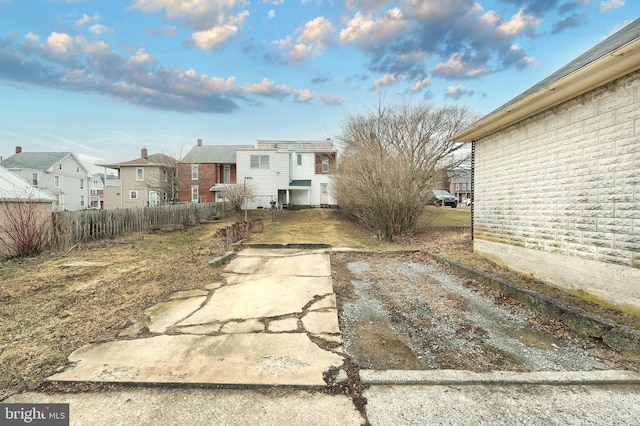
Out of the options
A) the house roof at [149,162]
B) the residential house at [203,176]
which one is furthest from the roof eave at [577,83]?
the house roof at [149,162]

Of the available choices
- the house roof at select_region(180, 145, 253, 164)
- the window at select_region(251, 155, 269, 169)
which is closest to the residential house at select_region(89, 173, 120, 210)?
the house roof at select_region(180, 145, 253, 164)

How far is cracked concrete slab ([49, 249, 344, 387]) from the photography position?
212 cm

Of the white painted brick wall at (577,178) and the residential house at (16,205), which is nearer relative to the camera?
the white painted brick wall at (577,178)

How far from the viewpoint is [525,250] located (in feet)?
17.3

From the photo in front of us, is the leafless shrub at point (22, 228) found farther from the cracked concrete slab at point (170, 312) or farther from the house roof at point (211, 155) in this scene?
the house roof at point (211, 155)

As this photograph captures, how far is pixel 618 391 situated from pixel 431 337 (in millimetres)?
1344

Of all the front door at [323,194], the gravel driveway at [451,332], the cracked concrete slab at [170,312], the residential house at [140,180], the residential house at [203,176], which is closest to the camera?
the gravel driveway at [451,332]

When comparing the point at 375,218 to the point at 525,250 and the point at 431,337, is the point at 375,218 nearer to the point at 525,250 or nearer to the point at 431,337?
the point at 525,250

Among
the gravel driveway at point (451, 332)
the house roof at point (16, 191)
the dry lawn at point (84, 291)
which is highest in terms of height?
the house roof at point (16, 191)

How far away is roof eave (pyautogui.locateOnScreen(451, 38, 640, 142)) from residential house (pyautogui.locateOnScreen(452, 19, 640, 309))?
0.04 ft

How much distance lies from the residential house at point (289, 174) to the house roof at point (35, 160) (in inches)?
862

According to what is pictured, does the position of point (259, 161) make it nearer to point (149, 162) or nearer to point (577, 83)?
point (149, 162)

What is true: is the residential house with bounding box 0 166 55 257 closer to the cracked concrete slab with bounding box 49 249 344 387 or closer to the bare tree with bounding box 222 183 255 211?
the cracked concrete slab with bounding box 49 249 344 387

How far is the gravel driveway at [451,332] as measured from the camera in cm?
243
